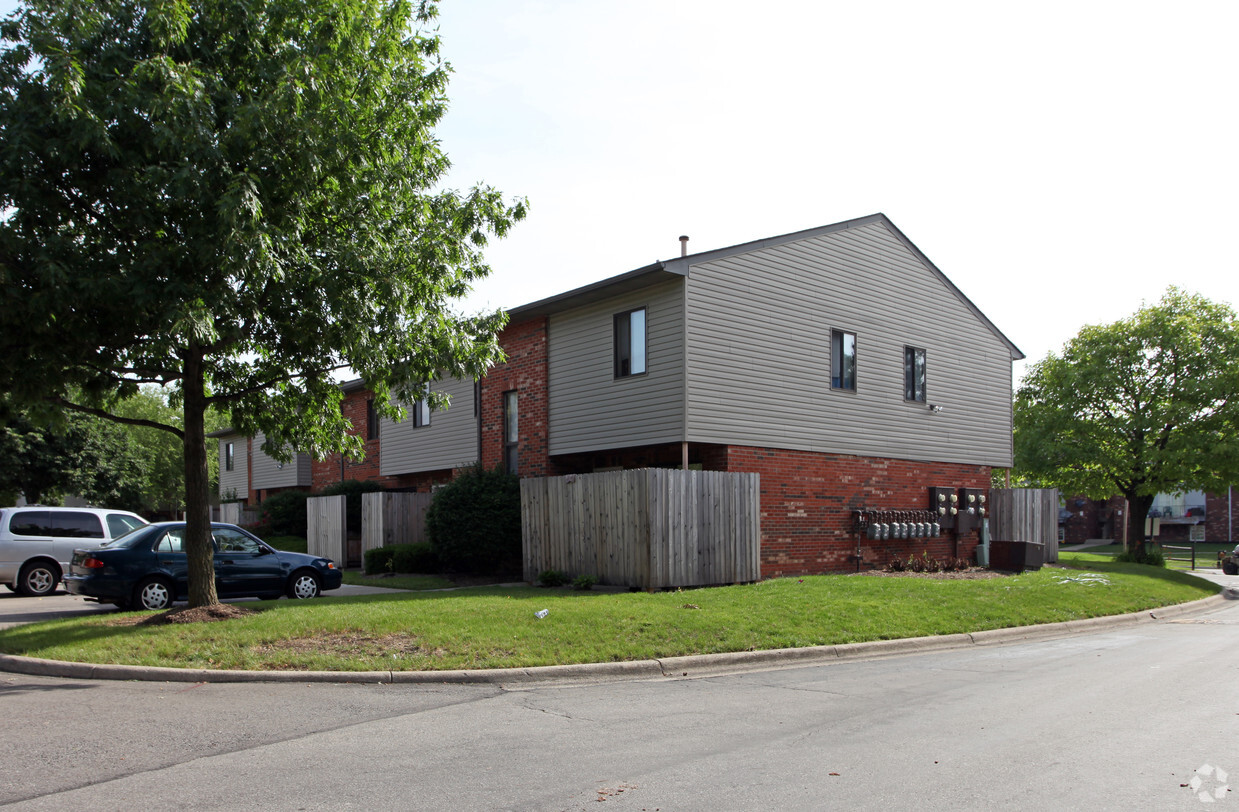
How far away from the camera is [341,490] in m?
28.8

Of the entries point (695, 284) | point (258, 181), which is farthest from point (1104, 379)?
point (258, 181)

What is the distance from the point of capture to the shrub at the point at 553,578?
16.9 meters

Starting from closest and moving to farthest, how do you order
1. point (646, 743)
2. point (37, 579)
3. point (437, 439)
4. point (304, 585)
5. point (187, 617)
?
point (646, 743)
point (187, 617)
point (304, 585)
point (37, 579)
point (437, 439)

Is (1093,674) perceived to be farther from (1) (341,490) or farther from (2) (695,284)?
(1) (341,490)

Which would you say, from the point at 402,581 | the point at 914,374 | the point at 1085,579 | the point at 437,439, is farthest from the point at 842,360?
the point at 437,439

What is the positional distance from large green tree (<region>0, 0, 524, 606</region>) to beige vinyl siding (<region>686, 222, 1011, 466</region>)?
5.99 metres

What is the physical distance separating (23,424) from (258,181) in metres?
30.4

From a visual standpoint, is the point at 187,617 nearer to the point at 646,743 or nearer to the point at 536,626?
the point at 536,626

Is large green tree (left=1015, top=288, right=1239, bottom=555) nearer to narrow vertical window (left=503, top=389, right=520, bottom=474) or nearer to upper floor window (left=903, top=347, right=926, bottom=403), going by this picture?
upper floor window (left=903, top=347, right=926, bottom=403)

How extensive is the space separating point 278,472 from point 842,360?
24.6 m

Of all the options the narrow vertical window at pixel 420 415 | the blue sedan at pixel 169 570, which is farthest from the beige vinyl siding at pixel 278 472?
the blue sedan at pixel 169 570

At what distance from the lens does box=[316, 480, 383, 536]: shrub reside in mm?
25669

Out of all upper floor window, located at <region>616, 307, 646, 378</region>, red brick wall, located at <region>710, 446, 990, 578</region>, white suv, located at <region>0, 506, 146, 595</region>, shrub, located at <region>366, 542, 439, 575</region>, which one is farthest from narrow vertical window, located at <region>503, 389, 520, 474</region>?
white suv, located at <region>0, 506, 146, 595</region>

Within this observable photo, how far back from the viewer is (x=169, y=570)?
558 inches
